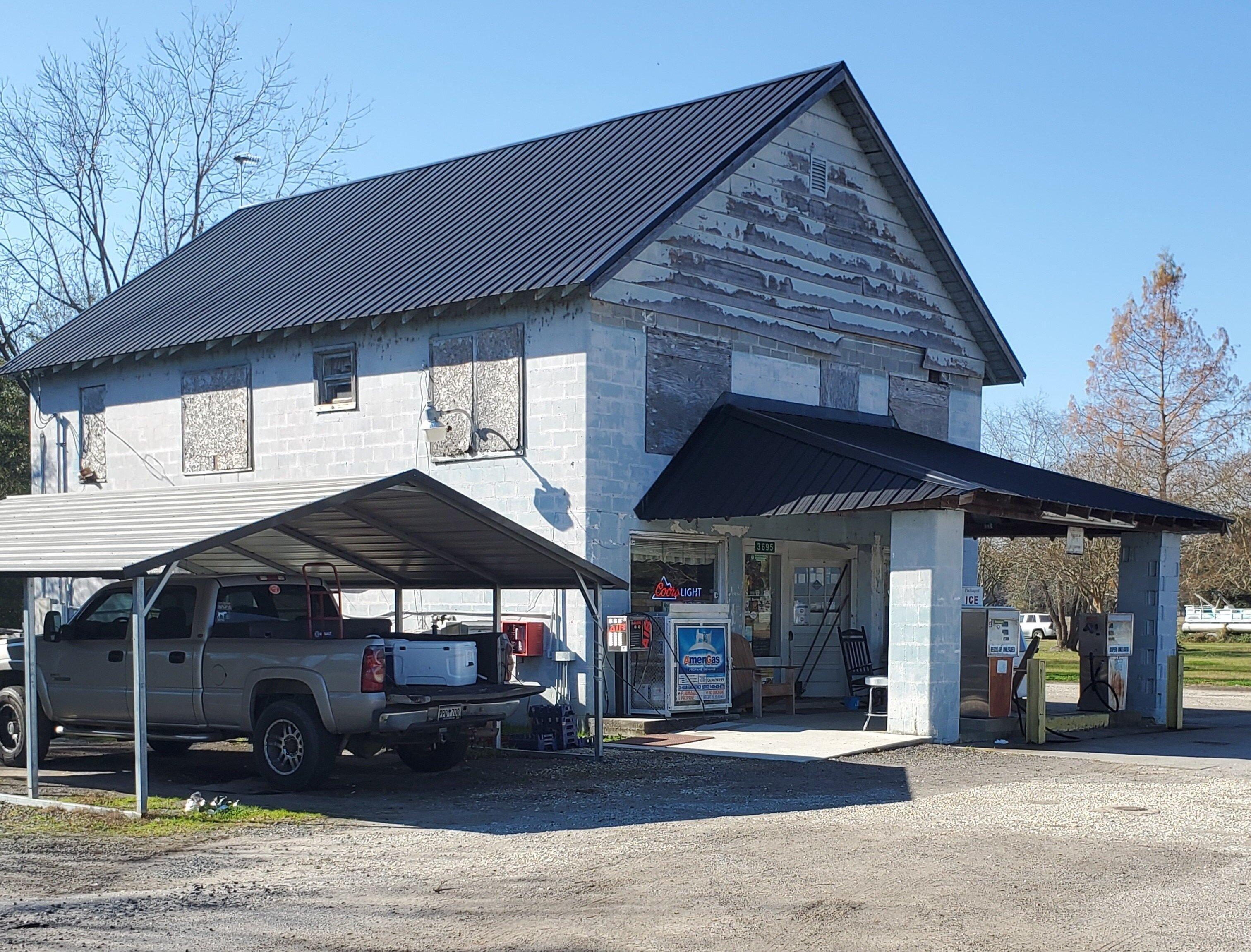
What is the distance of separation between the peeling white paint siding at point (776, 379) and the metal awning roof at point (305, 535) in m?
5.43

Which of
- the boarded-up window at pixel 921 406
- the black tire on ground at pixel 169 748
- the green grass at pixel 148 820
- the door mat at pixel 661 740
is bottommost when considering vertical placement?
the door mat at pixel 661 740

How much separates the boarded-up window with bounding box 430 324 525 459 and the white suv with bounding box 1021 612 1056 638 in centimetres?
4048

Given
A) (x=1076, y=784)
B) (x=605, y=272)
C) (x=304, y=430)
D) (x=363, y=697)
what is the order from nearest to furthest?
(x=363, y=697) < (x=1076, y=784) < (x=605, y=272) < (x=304, y=430)

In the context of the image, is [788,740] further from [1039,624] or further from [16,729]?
[1039,624]

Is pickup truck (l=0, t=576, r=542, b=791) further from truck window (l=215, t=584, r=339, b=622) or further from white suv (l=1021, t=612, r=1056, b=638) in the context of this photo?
white suv (l=1021, t=612, r=1056, b=638)

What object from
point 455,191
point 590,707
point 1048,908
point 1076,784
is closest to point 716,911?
point 1048,908

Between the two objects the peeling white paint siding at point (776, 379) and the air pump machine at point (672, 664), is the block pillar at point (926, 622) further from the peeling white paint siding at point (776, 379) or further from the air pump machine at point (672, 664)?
the peeling white paint siding at point (776, 379)

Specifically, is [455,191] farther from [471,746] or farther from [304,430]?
[471,746]

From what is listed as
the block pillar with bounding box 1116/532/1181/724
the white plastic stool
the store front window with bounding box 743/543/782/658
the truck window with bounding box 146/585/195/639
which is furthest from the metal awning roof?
the block pillar with bounding box 1116/532/1181/724

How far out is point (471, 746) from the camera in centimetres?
1553

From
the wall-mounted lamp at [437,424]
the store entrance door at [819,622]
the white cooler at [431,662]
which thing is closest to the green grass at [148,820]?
the white cooler at [431,662]

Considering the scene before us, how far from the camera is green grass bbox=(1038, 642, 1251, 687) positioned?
3169cm

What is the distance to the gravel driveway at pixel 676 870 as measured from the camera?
24.0ft

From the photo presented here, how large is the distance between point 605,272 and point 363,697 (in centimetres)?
699
